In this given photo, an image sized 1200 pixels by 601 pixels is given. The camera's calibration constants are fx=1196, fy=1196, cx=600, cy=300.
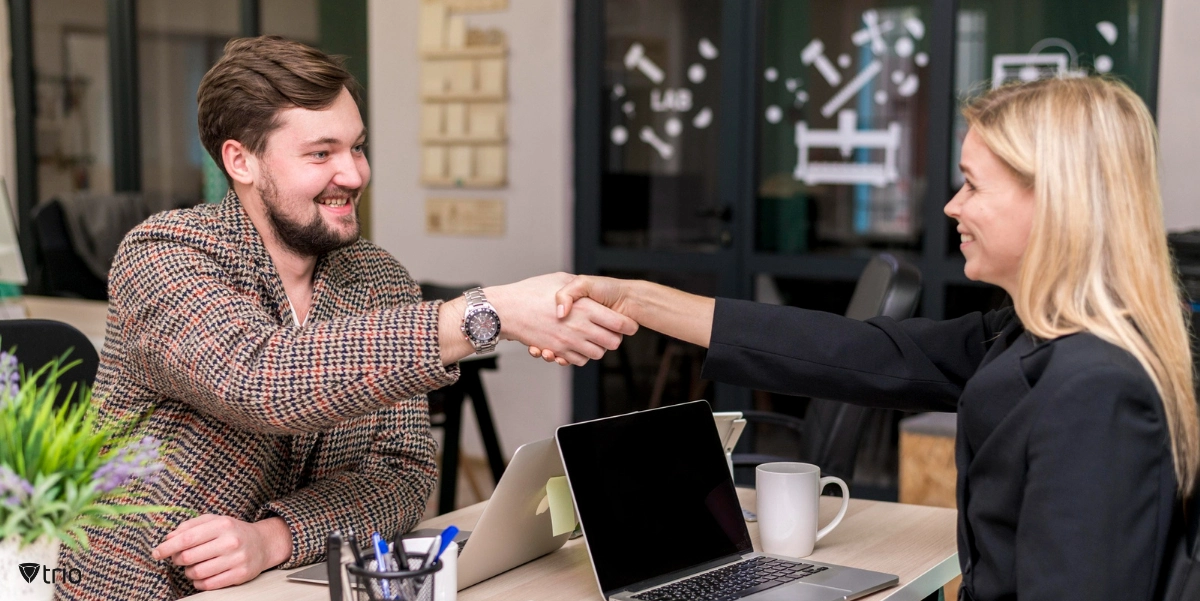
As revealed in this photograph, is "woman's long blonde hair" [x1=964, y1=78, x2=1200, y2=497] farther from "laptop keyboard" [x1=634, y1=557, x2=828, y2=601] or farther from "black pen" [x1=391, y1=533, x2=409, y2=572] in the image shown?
"black pen" [x1=391, y1=533, x2=409, y2=572]

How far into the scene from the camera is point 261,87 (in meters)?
1.67

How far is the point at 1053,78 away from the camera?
133cm

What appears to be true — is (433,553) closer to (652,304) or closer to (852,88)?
(652,304)

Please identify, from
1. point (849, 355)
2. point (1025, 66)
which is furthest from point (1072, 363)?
point (1025, 66)

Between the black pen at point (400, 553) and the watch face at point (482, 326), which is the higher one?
the watch face at point (482, 326)

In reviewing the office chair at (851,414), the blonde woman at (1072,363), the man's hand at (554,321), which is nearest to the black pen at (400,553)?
the man's hand at (554,321)

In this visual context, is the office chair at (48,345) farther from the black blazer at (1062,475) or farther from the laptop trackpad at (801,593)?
the black blazer at (1062,475)

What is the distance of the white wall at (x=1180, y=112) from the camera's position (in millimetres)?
3533

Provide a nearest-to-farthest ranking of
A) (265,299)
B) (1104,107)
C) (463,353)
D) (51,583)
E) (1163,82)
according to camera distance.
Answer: (51,583) → (1104,107) → (463,353) → (265,299) → (1163,82)

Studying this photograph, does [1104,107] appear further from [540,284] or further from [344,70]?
[344,70]

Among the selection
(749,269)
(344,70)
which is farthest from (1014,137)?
(749,269)

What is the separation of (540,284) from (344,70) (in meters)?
0.43

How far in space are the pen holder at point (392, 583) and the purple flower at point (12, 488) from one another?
1.00ft

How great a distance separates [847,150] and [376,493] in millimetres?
2985
